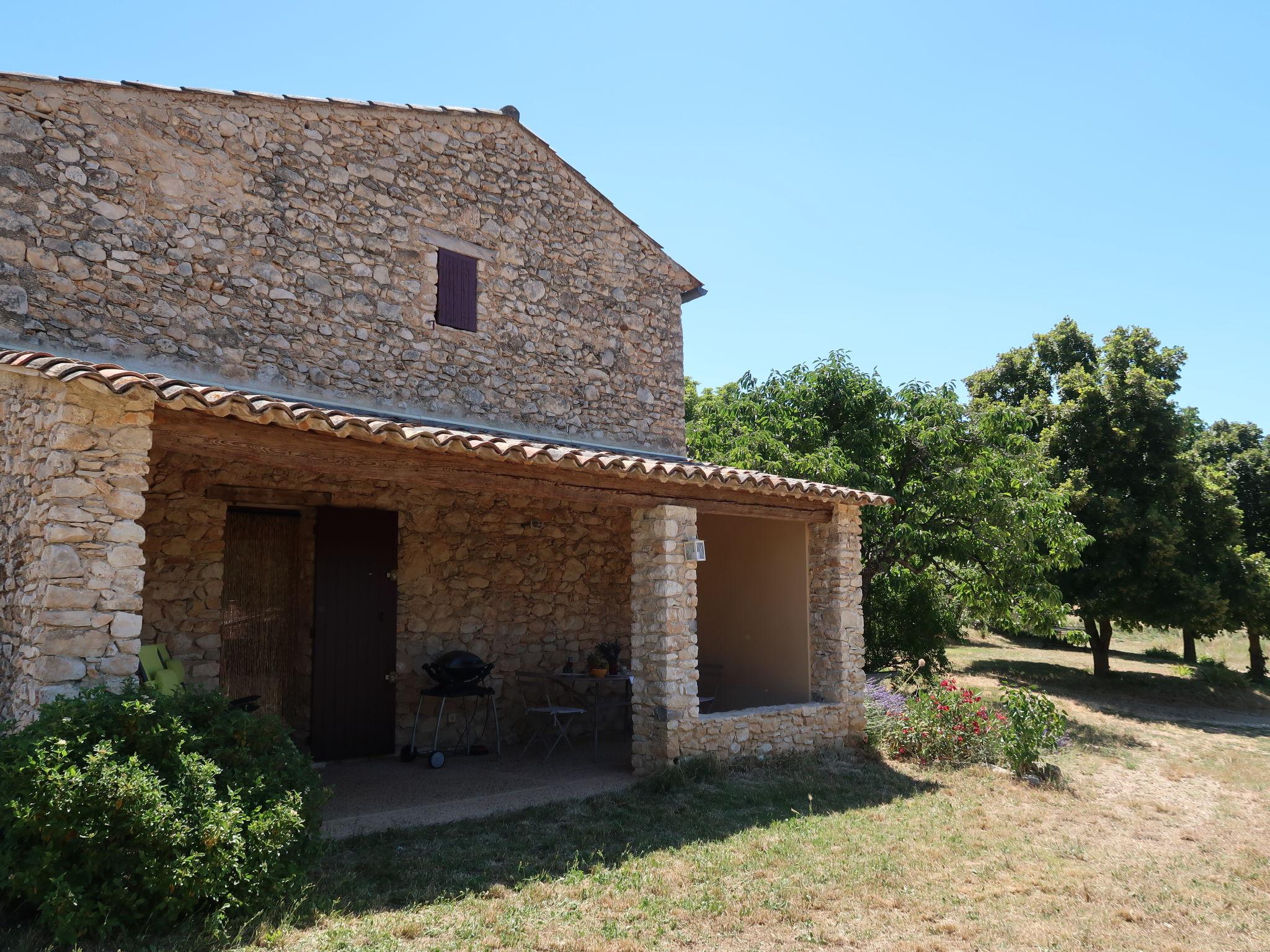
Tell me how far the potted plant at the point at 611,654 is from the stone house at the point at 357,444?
30cm

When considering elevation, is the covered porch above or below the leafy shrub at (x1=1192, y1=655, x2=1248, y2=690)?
above

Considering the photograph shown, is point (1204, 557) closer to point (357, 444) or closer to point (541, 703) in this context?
point (541, 703)

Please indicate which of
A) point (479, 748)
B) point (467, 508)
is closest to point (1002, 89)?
point (467, 508)

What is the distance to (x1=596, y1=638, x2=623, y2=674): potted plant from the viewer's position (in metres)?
8.67

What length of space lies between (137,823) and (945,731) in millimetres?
7038

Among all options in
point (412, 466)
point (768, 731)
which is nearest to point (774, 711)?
point (768, 731)

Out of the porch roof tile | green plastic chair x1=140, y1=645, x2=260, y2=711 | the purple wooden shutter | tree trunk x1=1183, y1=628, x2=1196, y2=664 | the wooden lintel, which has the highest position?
the purple wooden shutter

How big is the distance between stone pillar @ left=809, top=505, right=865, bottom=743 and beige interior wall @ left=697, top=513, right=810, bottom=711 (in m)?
0.13

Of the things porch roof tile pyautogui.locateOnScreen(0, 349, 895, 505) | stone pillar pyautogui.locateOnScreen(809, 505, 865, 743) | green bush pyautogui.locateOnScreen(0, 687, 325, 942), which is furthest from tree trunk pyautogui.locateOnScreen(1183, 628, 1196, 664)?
green bush pyautogui.locateOnScreen(0, 687, 325, 942)

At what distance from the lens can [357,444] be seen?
5.23 m

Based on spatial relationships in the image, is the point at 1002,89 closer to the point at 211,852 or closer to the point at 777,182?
the point at 777,182

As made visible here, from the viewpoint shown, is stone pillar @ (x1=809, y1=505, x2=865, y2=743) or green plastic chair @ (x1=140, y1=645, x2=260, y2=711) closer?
green plastic chair @ (x1=140, y1=645, x2=260, y2=711)

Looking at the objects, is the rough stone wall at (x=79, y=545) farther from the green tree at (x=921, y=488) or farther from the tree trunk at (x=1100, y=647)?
the tree trunk at (x=1100, y=647)

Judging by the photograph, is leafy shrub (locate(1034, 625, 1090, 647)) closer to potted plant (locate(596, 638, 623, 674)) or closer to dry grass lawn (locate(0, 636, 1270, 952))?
dry grass lawn (locate(0, 636, 1270, 952))
